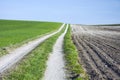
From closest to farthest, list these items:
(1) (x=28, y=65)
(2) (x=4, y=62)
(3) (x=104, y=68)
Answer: (3) (x=104, y=68) → (1) (x=28, y=65) → (2) (x=4, y=62)

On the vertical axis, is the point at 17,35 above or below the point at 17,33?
above

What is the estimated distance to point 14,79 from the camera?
16.7 metres

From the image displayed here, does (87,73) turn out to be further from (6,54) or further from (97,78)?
(6,54)

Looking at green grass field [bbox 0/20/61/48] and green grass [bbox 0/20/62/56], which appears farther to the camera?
green grass field [bbox 0/20/61/48]

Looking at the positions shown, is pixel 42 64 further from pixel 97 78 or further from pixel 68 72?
pixel 97 78

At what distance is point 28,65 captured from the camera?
21203mm

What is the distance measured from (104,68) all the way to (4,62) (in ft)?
27.8

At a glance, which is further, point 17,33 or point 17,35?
point 17,33

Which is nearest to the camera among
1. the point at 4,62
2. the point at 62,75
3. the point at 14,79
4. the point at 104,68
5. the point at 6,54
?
the point at 14,79

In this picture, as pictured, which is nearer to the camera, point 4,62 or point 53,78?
point 53,78

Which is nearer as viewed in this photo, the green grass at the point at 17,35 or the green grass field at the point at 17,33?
the green grass at the point at 17,35

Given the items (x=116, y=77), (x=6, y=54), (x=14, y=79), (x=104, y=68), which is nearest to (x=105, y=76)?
(x=116, y=77)

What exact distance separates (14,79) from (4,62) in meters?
6.83

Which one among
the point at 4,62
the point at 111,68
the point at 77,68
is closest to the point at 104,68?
the point at 111,68
